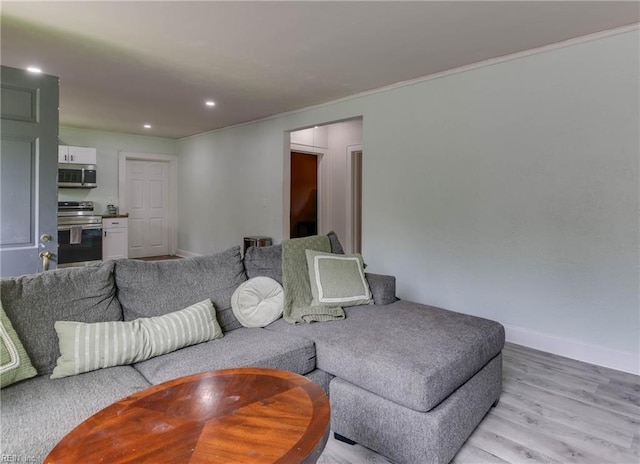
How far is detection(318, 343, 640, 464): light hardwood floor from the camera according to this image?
5.81 ft

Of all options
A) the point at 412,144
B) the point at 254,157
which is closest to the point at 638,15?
the point at 412,144

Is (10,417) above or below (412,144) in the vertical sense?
below

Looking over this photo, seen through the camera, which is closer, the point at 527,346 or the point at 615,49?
the point at 615,49

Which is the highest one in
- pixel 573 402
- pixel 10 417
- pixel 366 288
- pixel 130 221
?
pixel 130 221

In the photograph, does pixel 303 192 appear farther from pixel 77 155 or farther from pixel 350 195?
pixel 77 155

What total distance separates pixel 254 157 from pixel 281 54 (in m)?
2.76

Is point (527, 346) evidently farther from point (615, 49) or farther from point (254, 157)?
point (254, 157)

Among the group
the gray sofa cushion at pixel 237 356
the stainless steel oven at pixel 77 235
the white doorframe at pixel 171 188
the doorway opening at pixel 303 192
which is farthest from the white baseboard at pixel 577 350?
the white doorframe at pixel 171 188

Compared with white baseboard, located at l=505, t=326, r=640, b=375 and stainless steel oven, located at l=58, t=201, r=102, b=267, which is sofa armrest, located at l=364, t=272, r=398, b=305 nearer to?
white baseboard, located at l=505, t=326, r=640, b=375

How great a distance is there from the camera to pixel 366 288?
2684 mm

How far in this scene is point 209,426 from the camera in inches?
41.5

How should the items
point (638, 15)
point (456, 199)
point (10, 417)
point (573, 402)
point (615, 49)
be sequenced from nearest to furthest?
1. point (10, 417)
2. point (573, 402)
3. point (638, 15)
4. point (615, 49)
5. point (456, 199)

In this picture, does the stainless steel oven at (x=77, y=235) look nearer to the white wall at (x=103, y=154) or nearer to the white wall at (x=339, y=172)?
the white wall at (x=103, y=154)

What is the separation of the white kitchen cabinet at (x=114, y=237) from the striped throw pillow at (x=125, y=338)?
544 cm
